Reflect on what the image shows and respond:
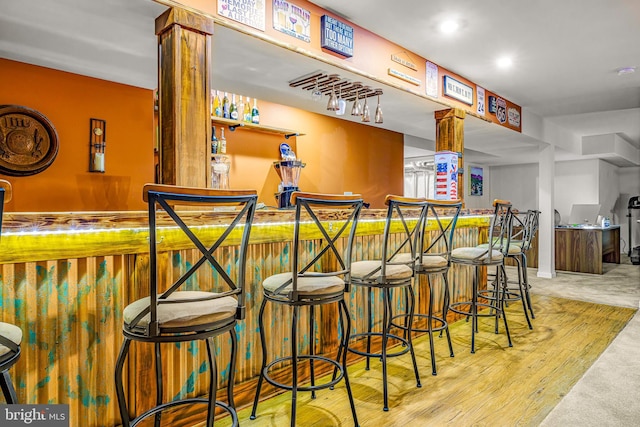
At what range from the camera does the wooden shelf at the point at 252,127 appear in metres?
4.28

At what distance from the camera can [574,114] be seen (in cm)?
642

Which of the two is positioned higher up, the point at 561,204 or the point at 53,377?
the point at 561,204

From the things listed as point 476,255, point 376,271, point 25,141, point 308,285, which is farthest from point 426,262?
point 25,141

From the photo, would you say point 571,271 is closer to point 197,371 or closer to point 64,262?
point 197,371

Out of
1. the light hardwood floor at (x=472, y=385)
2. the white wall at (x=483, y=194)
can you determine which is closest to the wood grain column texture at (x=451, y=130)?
the light hardwood floor at (x=472, y=385)

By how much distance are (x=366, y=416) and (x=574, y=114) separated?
6.23 m

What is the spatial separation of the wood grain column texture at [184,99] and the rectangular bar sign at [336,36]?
101 cm

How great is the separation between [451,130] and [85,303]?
3.98 m

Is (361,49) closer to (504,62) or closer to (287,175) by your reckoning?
(287,175)

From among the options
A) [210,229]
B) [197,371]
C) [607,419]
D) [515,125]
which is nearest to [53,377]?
[197,371]

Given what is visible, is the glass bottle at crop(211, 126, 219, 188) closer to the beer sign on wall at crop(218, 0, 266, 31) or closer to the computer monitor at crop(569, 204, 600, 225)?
the beer sign on wall at crop(218, 0, 266, 31)

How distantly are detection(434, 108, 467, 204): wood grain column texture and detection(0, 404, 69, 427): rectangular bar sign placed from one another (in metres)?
4.02

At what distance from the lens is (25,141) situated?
11.8ft

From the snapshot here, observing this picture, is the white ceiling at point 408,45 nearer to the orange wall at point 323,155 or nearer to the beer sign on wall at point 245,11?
the beer sign on wall at point 245,11
